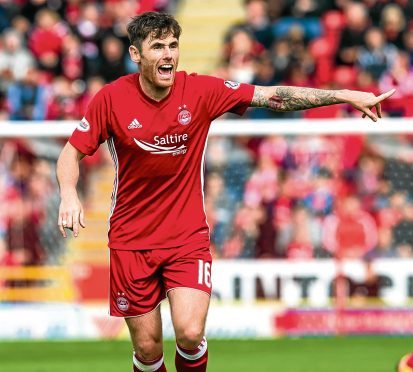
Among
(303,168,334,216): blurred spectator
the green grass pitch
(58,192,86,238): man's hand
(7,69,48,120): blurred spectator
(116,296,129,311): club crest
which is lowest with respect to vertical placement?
the green grass pitch

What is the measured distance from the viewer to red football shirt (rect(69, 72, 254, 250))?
270 inches

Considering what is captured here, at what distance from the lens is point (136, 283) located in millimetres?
6996

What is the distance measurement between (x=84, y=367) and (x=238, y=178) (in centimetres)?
284

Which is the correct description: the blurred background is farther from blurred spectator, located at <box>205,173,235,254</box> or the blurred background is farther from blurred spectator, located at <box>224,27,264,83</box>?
blurred spectator, located at <box>224,27,264,83</box>

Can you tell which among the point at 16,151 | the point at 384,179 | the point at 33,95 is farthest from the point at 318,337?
the point at 33,95

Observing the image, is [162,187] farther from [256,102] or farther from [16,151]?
[16,151]

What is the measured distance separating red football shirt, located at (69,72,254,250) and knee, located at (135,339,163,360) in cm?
56

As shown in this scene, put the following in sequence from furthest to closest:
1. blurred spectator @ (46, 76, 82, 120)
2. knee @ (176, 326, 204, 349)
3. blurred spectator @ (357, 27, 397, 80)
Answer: blurred spectator @ (357, 27, 397, 80), blurred spectator @ (46, 76, 82, 120), knee @ (176, 326, 204, 349)

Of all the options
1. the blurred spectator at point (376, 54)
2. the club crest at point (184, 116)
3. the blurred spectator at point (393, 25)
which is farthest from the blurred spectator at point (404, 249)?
the club crest at point (184, 116)

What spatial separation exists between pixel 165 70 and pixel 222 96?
1.53 feet

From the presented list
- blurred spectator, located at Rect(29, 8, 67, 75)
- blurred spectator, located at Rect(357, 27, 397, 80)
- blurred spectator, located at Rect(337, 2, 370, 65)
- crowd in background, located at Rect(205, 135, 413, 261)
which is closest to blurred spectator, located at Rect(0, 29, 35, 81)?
blurred spectator, located at Rect(29, 8, 67, 75)

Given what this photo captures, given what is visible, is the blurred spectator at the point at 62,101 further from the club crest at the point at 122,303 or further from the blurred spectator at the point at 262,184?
the club crest at the point at 122,303

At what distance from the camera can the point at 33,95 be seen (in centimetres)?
1398

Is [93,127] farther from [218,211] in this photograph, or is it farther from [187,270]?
[218,211]
